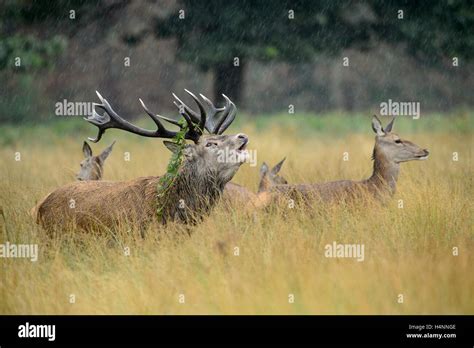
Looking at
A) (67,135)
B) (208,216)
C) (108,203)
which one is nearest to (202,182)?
(208,216)

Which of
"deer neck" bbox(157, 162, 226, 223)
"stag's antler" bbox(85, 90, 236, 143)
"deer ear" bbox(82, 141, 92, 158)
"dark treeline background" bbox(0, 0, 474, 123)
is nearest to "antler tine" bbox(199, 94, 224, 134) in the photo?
"stag's antler" bbox(85, 90, 236, 143)

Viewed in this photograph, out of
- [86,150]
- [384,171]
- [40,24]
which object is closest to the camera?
[384,171]

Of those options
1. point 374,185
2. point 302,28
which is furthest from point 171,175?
point 302,28

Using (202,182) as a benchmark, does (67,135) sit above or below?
above

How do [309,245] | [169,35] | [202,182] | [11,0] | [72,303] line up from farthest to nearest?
[169,35] < [11,0] < [202,182] < [309,245] < [72,303]

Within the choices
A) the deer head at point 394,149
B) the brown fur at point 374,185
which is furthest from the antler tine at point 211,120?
the deer head at point 394,149

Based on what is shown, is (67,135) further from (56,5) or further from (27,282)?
(27,282)

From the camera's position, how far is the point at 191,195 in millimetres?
8312

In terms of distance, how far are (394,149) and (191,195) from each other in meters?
3.46

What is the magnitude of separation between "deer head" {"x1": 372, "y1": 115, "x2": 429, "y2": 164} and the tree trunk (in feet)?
40.0

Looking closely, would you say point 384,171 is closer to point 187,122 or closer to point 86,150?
point 187,122

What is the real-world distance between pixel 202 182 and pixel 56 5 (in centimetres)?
1385

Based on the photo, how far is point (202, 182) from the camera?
8.27 m

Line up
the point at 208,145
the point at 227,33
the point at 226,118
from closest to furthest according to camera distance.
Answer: the point at 208,145
the point at 226,118
the point at 227,33
